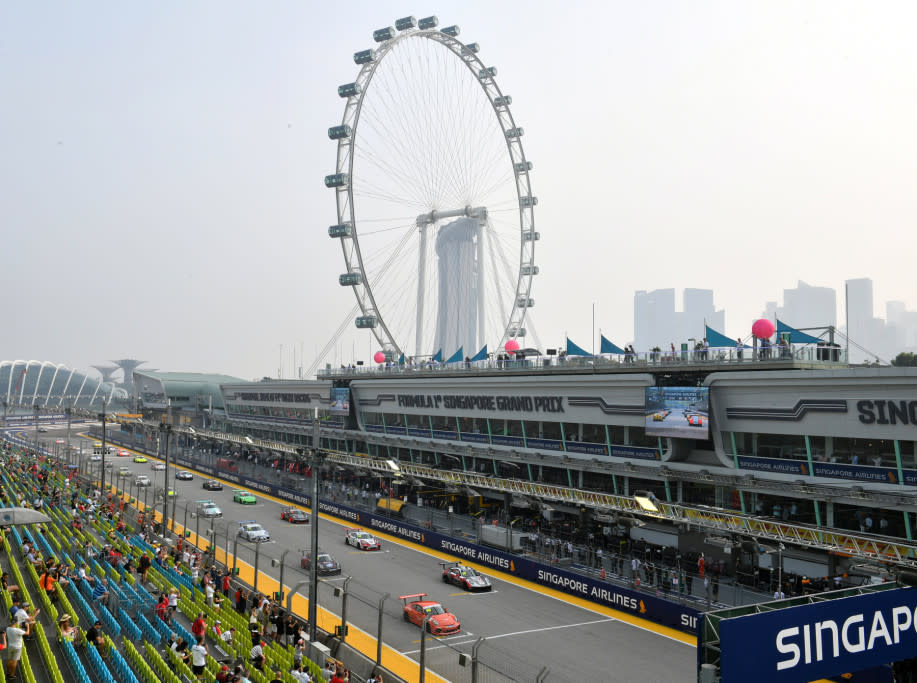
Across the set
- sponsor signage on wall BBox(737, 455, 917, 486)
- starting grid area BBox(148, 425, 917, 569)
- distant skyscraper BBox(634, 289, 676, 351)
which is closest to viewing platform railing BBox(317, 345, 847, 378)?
sponsor signage on wall BBox(737, 455, 917, 486)

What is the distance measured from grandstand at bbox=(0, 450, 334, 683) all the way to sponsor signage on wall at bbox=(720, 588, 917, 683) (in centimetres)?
1154

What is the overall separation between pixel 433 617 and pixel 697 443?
53.9 ft

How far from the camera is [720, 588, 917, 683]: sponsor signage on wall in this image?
34.4ft

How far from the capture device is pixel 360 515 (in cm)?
4788

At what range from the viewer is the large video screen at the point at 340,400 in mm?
62812

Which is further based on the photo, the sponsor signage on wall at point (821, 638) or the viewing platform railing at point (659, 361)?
the viewing platform railing at point (659, 361)

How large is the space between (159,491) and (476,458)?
71.7 feet

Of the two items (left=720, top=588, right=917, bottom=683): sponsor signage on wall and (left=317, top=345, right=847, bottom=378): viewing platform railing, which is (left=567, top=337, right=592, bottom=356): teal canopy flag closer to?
(left=317, top=345, right=847, bottom=378): viewing platform railing

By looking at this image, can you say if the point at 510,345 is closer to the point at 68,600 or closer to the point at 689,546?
the point at 689,546

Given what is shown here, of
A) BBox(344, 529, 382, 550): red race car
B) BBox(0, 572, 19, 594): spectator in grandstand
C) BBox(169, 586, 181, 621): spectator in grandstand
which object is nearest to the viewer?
BBox(0, 572, 19, 594): spectator in grandstand

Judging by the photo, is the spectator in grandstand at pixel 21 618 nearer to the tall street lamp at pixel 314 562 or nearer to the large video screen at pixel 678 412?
the tall street lamp at pixel 314 562

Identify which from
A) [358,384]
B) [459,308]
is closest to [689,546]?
[358,384]

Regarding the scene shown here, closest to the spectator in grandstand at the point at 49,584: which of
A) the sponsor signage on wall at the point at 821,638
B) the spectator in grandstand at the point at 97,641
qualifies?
the spectator in grandstand at the point at 97,641

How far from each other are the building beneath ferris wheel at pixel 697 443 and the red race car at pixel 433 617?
10097 millimetres
